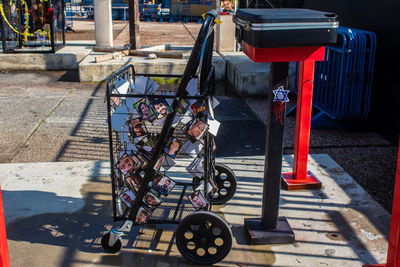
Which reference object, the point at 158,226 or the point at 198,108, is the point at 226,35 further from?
the point at 198,108

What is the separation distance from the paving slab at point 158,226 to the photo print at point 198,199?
1.42ft

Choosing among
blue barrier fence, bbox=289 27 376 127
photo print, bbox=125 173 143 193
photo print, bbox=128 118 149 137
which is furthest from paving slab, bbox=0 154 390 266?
blue barrier fence, bbox=289 27 376 127

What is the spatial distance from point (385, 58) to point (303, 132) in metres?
3.09

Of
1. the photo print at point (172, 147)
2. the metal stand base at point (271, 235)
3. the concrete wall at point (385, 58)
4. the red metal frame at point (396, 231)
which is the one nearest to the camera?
the red metal frame at point (396, 231)

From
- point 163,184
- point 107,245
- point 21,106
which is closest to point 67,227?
point 107,245

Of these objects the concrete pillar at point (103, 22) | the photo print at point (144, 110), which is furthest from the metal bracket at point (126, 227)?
the concrete pillar at point (103, 22)

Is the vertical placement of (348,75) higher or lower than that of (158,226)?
higher

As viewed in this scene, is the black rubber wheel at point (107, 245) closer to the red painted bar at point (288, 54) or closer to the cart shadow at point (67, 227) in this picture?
the cart shadow at point (67, 227)

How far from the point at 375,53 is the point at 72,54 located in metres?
7.62

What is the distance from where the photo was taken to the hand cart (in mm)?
3500

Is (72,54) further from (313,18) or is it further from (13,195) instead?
(313,18)

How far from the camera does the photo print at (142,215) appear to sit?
12.2 ft

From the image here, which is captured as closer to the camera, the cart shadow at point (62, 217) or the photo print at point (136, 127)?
the photo print at point (136, 127)

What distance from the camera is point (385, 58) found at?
709 centimetres
